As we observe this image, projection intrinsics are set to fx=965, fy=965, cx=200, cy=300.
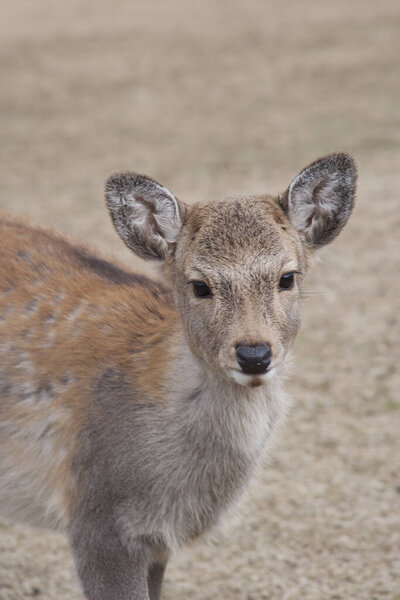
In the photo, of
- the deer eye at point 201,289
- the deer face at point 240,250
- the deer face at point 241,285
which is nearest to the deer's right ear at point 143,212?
the deer face at point 240,250

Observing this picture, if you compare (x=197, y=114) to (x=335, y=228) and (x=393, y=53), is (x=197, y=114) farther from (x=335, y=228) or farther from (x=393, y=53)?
(x=335, y=228)

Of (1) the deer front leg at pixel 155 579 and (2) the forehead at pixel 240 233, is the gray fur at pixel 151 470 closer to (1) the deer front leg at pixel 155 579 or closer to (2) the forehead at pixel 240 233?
(1) the deer front leg at pixel 155 579

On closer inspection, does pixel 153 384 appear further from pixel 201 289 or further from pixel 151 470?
pixel 201 289

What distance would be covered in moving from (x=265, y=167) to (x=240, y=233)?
8423 millimetres

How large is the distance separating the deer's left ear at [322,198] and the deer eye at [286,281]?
35 centimetres

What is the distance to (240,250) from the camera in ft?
14.0

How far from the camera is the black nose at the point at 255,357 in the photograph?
3.95m

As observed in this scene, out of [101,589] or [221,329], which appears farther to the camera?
[101,589]

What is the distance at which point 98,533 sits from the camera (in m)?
4.58

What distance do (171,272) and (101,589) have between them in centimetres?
154

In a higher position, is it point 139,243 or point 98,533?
point 139,243

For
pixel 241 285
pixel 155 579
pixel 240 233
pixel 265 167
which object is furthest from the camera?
pixel 265 167

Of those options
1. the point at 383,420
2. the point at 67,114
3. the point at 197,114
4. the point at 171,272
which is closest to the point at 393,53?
the point at 197,114

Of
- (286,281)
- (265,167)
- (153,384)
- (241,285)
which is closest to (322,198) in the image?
(286,281)
